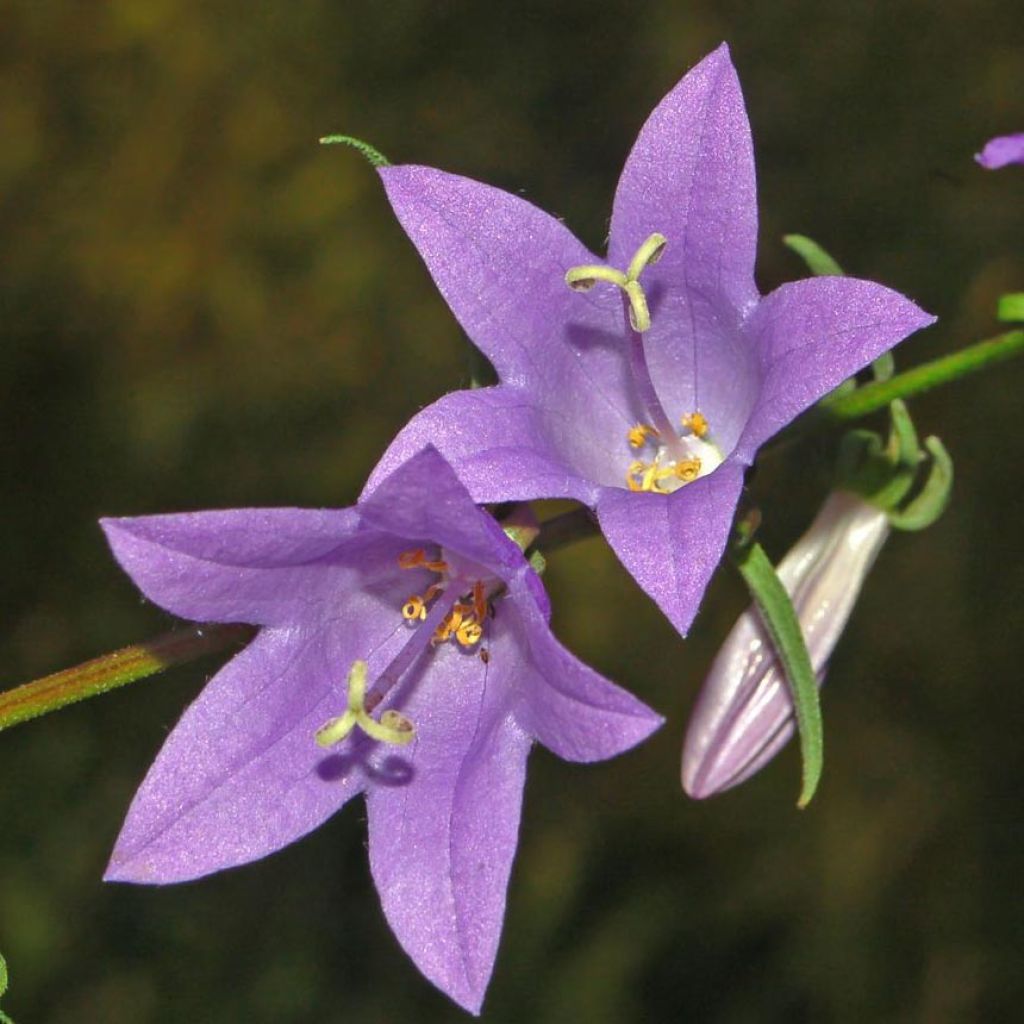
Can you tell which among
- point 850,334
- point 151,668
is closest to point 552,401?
point 850,334

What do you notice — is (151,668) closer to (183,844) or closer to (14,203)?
(183,844)

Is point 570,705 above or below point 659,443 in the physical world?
above

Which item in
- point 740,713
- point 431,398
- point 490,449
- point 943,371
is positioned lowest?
point 431,398

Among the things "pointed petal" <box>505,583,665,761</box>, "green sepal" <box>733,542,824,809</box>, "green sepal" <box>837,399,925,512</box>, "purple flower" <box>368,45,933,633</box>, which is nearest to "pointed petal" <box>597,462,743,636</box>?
"purple flower" <box>368,45,933,633</box>

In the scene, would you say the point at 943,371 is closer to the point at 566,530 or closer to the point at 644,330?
the point at 644,330

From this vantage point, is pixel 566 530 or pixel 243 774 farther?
pixel 566 530

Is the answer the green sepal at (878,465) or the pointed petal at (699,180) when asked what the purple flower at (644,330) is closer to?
the pointed petal at (699,180)

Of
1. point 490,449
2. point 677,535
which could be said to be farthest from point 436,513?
point 677,535
